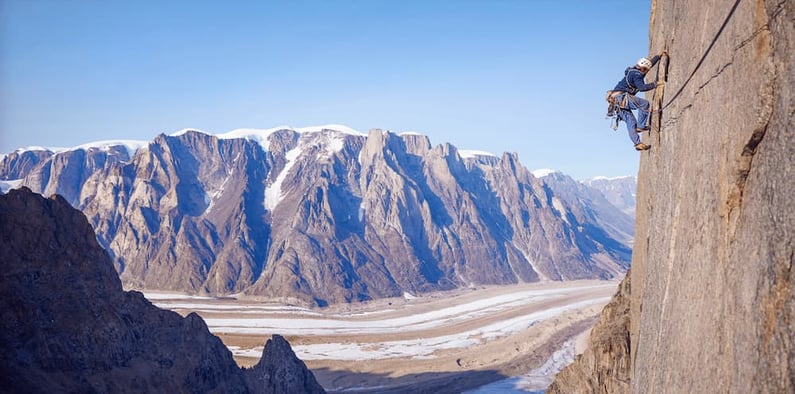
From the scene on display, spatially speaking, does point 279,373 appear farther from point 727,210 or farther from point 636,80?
point 727,210

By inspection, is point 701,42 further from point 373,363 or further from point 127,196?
point 127,196

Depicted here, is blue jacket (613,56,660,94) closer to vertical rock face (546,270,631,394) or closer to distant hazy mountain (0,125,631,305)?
vertical rock face (546,270,631,394)

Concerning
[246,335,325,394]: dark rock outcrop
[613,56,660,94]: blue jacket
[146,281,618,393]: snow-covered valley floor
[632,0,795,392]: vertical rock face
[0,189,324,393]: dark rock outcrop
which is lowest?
[146,281,618,393]: snow-covered valley floor

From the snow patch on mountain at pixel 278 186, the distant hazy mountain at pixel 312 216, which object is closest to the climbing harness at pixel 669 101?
the distant hazy mountain at pixel 312 216

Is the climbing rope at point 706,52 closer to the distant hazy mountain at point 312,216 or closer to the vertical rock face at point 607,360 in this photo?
the vertical rock face at point 607,360

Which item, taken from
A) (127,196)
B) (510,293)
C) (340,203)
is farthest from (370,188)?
(127,196)

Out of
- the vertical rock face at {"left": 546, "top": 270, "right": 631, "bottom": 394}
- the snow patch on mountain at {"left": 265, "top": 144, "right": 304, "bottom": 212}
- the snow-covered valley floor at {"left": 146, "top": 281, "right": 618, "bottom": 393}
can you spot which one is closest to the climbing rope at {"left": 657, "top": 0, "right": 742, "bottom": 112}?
the vertical rock face at {"left": 546, "top": 270, "right": 631, "bottom": 394}
